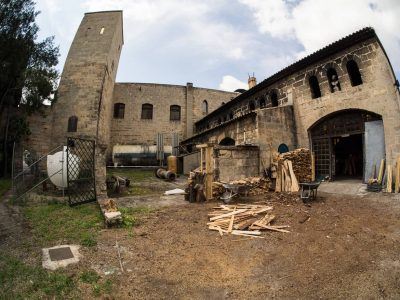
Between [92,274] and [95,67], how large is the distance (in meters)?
18.9

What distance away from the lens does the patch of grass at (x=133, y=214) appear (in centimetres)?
659

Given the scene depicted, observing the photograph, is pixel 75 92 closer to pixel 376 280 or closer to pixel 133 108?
pixel 133 108

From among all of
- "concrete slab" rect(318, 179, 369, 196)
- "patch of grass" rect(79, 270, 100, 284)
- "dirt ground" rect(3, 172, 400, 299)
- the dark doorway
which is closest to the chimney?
the dark doorway

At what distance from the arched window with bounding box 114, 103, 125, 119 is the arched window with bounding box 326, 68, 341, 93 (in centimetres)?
2003

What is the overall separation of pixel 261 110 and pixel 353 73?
4.38m

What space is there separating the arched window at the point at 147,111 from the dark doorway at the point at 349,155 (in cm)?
1806

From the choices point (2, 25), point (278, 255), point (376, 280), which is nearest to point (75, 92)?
point (2, 25)

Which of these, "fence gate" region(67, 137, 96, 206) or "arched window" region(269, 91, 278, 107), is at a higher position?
"arched window" region(269, 91, 278, 107)

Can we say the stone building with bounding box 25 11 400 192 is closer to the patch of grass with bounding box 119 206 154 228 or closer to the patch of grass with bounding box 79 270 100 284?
the patch of grass with bounding box 119 206 154 228

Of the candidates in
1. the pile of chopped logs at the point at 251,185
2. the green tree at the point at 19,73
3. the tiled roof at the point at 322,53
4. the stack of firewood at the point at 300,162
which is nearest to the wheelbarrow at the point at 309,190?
the pile of chopped logs at the point at 251,185

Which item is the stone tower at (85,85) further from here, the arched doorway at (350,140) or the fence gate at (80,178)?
the arched doorway at (350,140)

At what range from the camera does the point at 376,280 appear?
3756 millimetres

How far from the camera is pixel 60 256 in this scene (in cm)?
462

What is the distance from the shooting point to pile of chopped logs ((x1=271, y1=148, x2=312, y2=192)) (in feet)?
35.7
